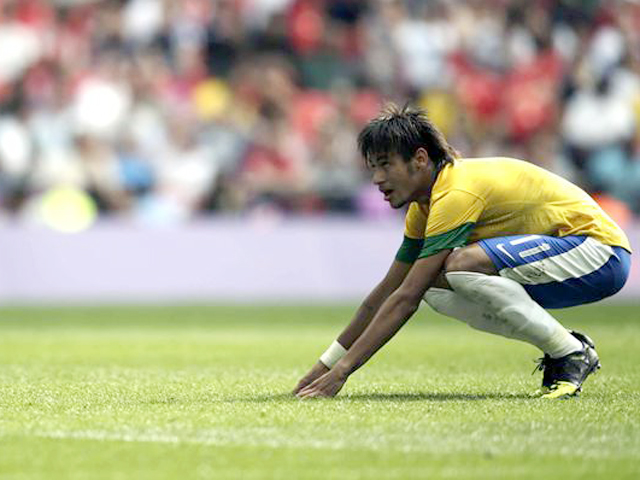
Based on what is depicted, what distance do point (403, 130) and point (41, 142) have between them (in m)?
13.2

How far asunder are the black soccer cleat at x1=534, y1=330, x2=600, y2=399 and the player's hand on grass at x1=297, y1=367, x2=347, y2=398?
1.11m

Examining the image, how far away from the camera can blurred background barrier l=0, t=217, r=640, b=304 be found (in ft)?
61.8

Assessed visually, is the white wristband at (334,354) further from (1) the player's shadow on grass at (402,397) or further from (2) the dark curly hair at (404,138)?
(2) the dark curly hair at (404,138)

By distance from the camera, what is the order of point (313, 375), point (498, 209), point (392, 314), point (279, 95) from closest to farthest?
point (392, 314) → point (498, 209) → point (313, 375) → point (279, 95)

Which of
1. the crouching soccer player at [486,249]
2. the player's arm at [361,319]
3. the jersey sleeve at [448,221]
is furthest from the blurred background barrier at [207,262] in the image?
the jersey sleeve at [448,221]

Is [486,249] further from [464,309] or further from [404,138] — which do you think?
[404,138]

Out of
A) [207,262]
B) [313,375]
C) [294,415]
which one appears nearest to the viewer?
[294,415]

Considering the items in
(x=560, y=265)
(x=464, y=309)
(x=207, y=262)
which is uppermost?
(x=560, y=265)

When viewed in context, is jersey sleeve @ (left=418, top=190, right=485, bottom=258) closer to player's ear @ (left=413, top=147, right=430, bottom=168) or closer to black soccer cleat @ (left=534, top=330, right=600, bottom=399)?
player's ear @ (left=413, top=147, right=430, bottom=168)

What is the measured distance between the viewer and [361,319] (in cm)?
813

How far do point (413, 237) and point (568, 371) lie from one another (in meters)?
1.16

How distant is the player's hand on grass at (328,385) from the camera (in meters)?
7.50

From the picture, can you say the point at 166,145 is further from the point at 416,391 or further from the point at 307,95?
the point at 416,391

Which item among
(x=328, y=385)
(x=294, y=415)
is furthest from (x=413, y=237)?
(x=294, y=415)
